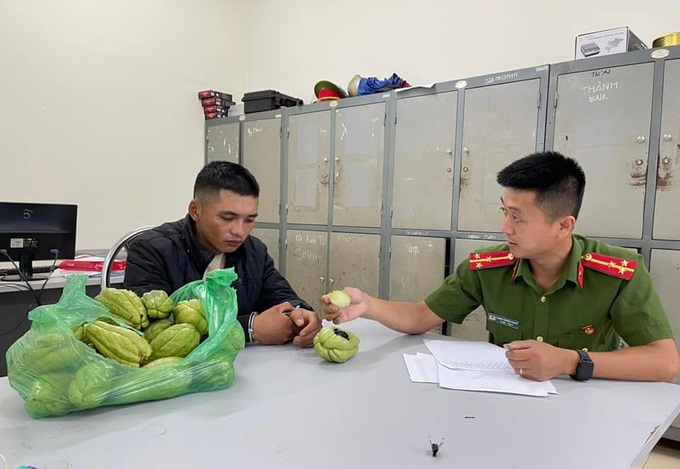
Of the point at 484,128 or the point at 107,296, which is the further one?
the point at 484,128

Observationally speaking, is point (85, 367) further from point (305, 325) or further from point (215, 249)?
point (215, 249)

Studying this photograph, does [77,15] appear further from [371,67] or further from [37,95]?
[371,67]

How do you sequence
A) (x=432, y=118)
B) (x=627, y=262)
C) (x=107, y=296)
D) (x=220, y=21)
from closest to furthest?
(x=107, y=296)
(x=627, y=262)
(x=432, y=118)
(x=220, y=21)

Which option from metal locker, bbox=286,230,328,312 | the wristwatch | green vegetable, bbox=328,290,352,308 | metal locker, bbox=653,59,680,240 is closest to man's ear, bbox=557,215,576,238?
the wristwatch

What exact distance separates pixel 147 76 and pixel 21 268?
2320mm

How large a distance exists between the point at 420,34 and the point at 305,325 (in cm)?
308

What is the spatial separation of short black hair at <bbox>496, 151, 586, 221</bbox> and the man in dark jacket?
78 centimetres

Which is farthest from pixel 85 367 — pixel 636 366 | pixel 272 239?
pixel 272 239

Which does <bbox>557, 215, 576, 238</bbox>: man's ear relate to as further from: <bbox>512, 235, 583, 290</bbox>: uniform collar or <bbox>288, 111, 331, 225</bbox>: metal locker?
<bbox>288, 111, 331, 225</bbox>: metal locker

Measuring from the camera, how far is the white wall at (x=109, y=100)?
3486mm

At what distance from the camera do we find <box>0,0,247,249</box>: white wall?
349cm

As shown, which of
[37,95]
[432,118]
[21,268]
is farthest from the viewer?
[37,95]

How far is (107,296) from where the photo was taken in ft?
3.18

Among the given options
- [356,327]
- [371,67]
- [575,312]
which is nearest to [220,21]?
[371,67]
